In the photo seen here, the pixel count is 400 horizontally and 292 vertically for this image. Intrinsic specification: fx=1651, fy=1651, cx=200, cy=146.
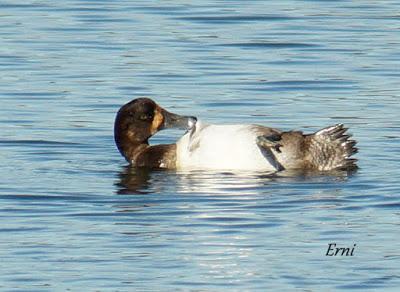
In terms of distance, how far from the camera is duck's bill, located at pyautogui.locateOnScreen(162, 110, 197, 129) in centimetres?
1309

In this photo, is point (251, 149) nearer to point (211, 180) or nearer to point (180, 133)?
point (211, 180)

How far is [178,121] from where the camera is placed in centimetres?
1334

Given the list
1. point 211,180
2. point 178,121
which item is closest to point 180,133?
point 178,121

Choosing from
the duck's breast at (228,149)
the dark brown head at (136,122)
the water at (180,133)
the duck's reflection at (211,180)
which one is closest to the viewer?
the water at (180,133)

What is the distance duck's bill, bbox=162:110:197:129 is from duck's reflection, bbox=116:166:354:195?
0.42 m

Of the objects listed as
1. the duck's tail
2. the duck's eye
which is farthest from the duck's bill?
the duck's tail

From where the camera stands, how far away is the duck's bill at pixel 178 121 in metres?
13.1

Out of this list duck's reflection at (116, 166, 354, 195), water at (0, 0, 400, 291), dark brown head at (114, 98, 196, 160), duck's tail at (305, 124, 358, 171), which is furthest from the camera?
dark brown head at (114, 98, 196, 160)

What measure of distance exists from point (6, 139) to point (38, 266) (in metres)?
4.76

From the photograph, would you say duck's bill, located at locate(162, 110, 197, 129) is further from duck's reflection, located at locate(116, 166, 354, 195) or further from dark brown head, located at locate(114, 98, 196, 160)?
duck's reflection, located at locate(116, 166, 354, 195)

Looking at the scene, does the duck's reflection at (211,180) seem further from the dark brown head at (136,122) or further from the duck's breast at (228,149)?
the dark brown head at (136,122)

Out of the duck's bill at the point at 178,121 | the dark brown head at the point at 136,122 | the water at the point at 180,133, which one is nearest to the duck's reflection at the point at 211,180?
the water at the point at 180,133

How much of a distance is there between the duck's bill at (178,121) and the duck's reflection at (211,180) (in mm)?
416

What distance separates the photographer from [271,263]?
31.7 ft
